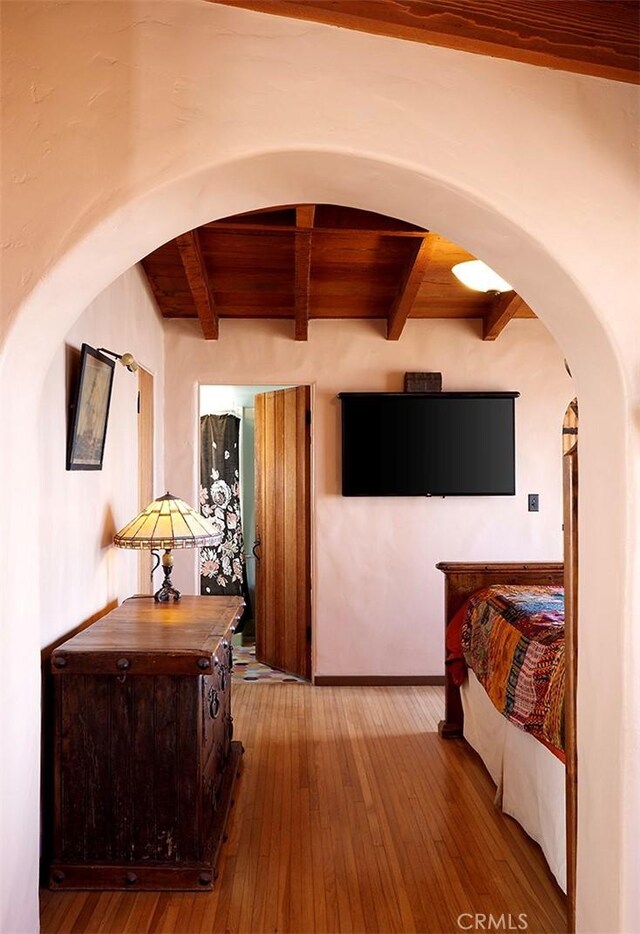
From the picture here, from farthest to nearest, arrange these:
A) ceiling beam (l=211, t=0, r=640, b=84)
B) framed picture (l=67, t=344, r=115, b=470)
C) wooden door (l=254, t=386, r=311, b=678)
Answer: wooden door (l=254, t=386, r=311, b=678) → framed picture (l=67, t=344, r=115, b=470) → ceiling beam (l=211, t=0, r=640, b=84)

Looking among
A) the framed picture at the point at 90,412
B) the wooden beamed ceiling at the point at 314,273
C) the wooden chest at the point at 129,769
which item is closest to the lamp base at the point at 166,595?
the framed picture at the point at 90,412

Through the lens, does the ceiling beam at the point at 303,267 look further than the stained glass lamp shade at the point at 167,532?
Yes

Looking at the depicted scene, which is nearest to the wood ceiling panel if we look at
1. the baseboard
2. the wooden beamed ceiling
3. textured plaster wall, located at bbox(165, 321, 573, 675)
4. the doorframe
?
the wooden beamed ceiling

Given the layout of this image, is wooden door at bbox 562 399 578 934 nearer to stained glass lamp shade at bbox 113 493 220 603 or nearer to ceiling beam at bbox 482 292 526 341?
stained glass lamp shade at bbox 113 493 220 603

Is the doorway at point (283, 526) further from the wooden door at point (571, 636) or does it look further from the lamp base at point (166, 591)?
the wooden door at point (571, 636)

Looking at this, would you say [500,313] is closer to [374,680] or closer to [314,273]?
[314,273]

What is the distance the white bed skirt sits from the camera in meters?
2.43

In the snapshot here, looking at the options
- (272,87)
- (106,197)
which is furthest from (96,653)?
(272,87)

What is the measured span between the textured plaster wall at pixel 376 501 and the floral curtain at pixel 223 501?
1.39 m

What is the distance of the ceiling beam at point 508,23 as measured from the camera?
62.7 inches

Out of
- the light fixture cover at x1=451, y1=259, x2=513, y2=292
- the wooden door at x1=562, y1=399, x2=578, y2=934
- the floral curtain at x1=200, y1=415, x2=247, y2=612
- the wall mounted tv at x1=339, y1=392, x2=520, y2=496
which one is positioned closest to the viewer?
the wooden door at x1=562, y1=399, x2=578, y2=934

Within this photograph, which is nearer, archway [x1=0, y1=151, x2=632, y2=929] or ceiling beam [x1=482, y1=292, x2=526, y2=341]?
archway [x1=0, y1=151, x2=632, y2=929]

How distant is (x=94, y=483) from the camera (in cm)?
317

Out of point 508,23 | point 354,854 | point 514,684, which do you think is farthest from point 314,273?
point 354,854
